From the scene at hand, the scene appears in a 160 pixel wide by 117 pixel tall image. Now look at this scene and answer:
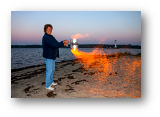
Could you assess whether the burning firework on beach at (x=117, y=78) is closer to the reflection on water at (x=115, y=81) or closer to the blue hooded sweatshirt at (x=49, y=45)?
the reflection on water at (x=115, y=81)

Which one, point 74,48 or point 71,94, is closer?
point 71,94

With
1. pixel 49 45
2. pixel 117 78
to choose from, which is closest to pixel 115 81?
pixel 117 78

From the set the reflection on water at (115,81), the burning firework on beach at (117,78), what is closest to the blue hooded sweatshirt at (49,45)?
the burning firework on beach at (117,78)

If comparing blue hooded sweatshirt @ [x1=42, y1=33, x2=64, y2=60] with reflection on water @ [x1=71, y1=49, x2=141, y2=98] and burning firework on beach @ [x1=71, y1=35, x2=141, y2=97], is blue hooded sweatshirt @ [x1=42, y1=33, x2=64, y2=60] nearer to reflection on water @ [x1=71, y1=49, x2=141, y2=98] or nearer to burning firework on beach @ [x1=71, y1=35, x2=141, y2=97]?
burning firework on beach @ [x1=71, y1=35, x2=141, y2=97]

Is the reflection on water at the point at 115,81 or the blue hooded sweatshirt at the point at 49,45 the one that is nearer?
the blue hooded sweatshirt at the point at 49,45

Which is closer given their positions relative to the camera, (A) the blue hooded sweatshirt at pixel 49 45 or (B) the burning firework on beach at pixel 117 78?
(A) the blue hooded sweatshirt at pixel 49 45

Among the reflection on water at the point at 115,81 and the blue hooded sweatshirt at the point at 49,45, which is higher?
the blue hooded sweatshirt at the point at 49,45

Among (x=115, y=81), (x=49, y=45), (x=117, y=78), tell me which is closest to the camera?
(x=49, y=45)

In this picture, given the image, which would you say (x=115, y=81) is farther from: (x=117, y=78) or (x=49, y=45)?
(x=49, y=45)

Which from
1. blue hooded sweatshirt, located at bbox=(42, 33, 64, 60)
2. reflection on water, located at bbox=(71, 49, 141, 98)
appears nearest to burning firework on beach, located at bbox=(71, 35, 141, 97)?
reflection on water, located at bbox=(71, 49, 141, 98)
